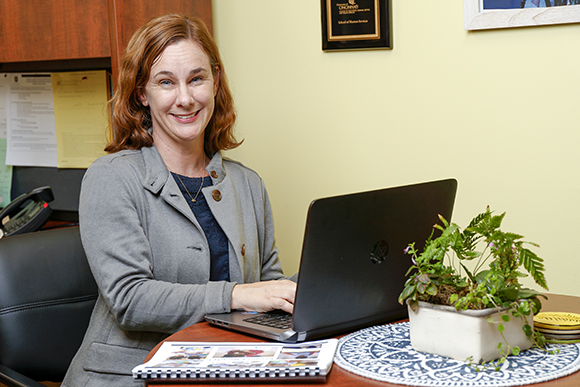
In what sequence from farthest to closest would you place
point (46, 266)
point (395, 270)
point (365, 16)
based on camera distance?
point (365, 16) → point (46, 266) → point (395, 270)

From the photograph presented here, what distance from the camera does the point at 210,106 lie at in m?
1.74

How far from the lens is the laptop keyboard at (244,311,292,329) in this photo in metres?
1.24

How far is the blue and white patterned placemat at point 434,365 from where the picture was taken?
0.97 m

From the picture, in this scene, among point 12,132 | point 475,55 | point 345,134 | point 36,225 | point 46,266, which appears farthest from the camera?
point 12,132

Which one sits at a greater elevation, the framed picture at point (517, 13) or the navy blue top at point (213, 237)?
the framed picture at point (517, 13)

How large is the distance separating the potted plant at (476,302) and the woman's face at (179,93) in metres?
0.81

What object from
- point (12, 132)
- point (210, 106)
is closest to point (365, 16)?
point (210, 106)

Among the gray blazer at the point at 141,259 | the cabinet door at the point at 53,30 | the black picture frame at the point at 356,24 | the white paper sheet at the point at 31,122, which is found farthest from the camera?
the white paper sheet at the point at 31,122

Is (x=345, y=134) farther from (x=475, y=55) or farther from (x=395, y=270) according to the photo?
(x=395, y=270)

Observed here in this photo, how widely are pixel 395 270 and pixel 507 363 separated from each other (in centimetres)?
29

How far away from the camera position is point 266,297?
1.37 meters

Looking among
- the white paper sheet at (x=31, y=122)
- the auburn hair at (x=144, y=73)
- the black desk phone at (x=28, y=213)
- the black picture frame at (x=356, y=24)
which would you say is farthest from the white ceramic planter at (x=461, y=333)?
the white paper sheet at (x=31, y=122)

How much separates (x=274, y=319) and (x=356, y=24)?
1146 mm

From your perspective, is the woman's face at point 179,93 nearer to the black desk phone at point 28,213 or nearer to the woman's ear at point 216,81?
the woman's ear at point 216,81
